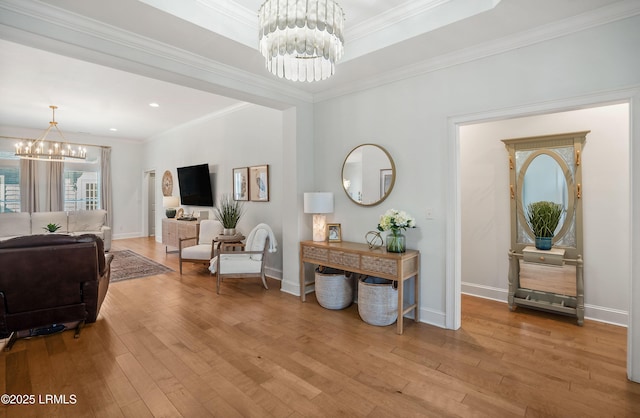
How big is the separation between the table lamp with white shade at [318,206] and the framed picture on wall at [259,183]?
4.82ft

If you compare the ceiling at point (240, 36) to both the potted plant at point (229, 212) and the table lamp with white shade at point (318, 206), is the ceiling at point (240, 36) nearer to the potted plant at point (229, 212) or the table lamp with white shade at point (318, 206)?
the table lamp with white shade at point (318, 206)

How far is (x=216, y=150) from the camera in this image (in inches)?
251

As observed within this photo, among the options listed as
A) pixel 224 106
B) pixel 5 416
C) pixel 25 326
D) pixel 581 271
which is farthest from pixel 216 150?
pixel 581 271

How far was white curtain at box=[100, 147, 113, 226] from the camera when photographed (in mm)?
8652

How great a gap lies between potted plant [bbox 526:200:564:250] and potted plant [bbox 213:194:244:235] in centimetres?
420

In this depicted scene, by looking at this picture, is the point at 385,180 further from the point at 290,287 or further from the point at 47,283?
the point at 47,283

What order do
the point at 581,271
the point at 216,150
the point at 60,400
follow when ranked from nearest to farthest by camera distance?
1. the point at 60,400
2. the point at 581,271
3. the point at 216,150

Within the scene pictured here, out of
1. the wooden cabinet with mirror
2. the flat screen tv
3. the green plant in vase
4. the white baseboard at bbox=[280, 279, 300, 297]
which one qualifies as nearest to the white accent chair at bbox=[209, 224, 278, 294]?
the white baseboard at bbox=[280, 279, 300, 297]

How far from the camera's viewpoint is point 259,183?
210 inches

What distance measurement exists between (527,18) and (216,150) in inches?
213

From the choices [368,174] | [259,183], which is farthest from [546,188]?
[259,183]

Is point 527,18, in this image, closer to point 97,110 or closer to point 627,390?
point 627,390

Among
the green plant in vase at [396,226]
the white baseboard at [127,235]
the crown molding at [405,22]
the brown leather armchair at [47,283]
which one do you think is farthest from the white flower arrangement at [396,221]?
the white baseboard at [127,235]

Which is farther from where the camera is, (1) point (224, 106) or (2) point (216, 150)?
(2) point (216, 150)
